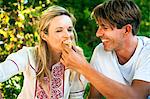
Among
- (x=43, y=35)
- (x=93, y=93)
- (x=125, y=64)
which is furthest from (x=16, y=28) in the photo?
(x=125, y=64)

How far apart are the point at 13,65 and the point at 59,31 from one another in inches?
15.1

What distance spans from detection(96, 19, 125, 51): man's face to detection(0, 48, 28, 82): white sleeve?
1.75ft

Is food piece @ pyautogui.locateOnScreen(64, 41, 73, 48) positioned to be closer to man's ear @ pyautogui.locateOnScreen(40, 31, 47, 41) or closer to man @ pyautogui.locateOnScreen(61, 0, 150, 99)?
man @ pyautogui.locateOnScreen(61, 0, 150, 99)

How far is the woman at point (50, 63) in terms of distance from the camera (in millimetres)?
3061

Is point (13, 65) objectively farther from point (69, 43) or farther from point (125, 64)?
point (125, 64)

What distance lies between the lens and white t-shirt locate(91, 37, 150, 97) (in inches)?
119

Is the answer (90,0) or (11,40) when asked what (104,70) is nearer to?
(11,40)

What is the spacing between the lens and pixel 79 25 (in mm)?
6750

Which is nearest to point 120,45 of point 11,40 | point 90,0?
point 11,40

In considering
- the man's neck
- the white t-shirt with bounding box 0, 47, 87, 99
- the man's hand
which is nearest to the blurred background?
the white t-shirt with bounding box 0, 47, 87, 99

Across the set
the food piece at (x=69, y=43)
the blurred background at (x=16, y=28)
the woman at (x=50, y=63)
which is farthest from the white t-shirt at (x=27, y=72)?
the blurred background at (x=16, y=28)

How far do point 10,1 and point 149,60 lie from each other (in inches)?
87.3

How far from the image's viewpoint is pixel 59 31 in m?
3.07

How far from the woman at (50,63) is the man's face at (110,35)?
0.21 meters
